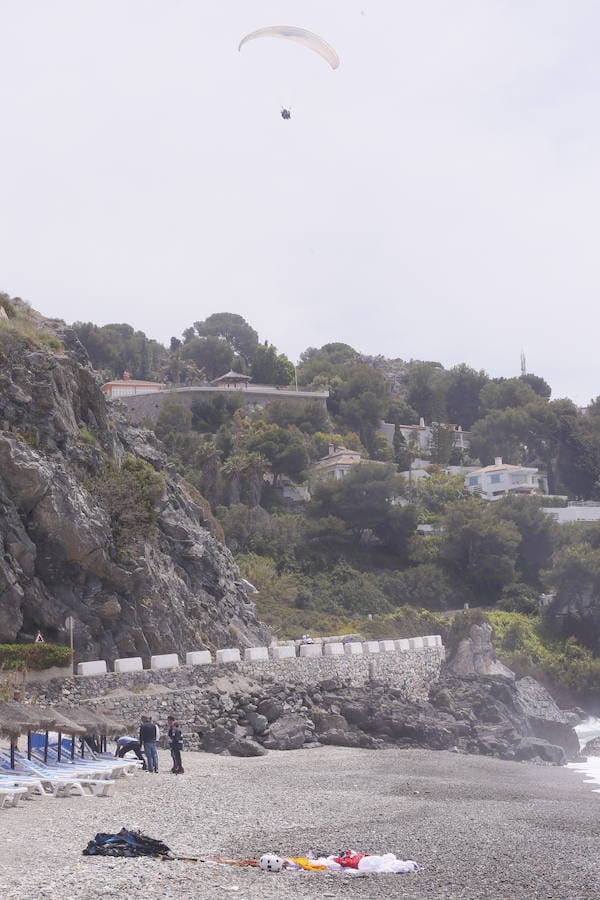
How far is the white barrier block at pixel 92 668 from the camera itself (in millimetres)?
29000

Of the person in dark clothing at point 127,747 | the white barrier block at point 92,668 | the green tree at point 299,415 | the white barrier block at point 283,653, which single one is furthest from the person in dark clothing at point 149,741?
the green tree at point 299,415

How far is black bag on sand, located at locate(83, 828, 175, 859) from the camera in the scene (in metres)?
13.4

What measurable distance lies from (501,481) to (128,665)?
66839 mm

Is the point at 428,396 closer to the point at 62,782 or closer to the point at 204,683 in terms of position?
the point at 204,683

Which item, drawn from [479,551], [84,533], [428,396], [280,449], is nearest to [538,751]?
[84,533]

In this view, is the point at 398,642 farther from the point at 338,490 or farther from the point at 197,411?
the point at 197,411

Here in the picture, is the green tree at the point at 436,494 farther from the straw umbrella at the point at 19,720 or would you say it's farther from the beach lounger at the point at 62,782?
the beach lounger at the point at 62,782

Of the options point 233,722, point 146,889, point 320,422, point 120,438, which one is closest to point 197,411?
point 320,422

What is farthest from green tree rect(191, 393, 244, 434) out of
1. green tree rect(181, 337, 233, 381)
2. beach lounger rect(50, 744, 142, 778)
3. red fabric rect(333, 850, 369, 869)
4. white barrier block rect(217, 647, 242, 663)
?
red fabric rect(333, 850, 369, 869)

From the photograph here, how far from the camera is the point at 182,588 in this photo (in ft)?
123

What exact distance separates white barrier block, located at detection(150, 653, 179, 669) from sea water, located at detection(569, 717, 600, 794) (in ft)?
36.6

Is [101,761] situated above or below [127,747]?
above

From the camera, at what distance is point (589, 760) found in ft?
131

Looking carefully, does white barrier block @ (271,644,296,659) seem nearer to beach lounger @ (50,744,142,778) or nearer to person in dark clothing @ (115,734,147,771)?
person in dark clothing @ (115,734,147,771)
